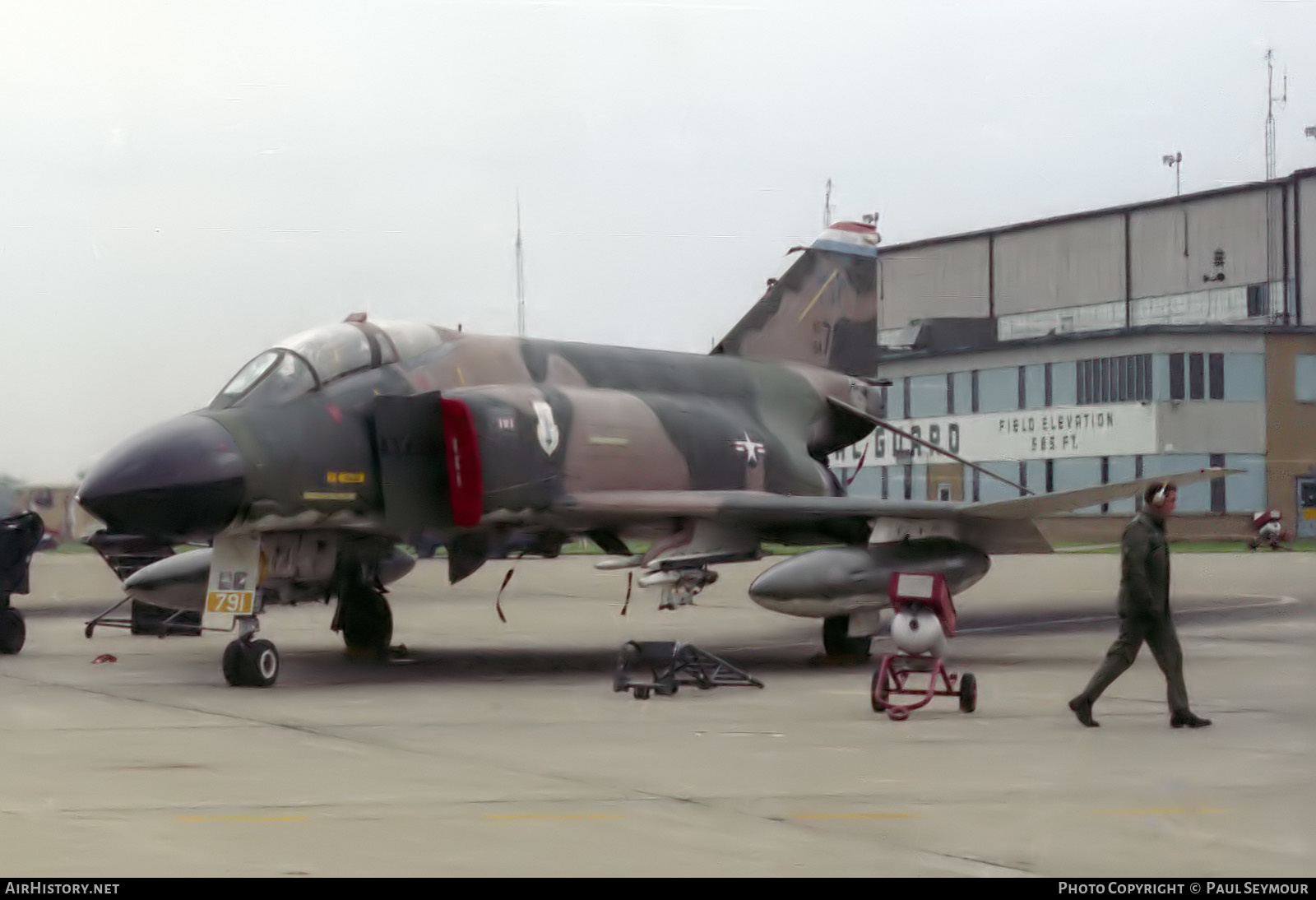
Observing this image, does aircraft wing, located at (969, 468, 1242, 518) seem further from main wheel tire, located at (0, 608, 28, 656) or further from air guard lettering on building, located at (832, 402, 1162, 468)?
air guard lettering on building, located at (832, 402, 1162, 468)

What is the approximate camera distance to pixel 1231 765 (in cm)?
849

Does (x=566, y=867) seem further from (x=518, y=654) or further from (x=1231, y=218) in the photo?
(x=1231, y=218)

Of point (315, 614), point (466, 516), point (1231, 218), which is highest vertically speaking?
point (1231, 218)

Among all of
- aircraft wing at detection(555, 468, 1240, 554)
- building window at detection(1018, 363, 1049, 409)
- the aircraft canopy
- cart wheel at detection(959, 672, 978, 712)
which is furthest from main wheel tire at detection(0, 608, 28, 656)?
building window at detection(1018, 363, 1049, 409)

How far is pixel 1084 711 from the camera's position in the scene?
397 inches

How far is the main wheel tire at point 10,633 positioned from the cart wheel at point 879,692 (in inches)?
342

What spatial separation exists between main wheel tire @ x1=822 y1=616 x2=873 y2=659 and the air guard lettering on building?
24.6 meters

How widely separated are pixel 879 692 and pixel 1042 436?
1205 inches

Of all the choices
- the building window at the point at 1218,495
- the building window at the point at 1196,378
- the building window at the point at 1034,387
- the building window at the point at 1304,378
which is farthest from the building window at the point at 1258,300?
the building window at the point at 1034,387

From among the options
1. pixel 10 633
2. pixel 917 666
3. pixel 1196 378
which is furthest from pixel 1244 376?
pixel 10 633

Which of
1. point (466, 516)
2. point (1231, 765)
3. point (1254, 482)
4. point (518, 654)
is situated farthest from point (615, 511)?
point (1254, 482)

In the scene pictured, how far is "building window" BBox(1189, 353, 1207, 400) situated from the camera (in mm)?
39781

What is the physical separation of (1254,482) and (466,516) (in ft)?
103

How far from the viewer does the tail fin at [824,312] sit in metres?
17.9
